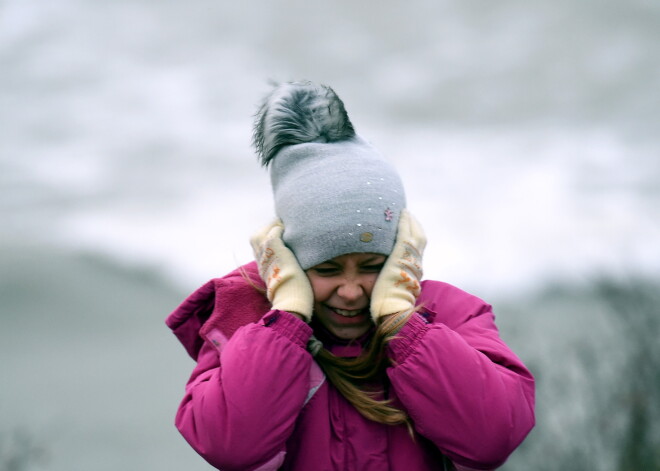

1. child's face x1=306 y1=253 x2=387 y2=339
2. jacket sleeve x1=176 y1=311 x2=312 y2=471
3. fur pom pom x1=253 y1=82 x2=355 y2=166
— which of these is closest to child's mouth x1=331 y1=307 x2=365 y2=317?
child's face x1=306 y1=253 x2=387 y2=339

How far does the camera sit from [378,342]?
177cm

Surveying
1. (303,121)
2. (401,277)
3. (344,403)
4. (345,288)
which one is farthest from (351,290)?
(303,121)

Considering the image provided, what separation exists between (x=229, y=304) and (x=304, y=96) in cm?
62

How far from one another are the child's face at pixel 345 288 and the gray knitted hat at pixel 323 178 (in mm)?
36

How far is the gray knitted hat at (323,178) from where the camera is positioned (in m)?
1.83

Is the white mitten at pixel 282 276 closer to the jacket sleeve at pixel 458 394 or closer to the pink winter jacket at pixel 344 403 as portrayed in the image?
the pink winter jacket at pixel 344 403

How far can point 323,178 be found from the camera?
1864mm

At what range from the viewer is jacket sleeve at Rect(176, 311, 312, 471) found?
1.59m

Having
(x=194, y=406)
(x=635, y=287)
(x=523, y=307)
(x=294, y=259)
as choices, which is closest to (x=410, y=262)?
(x=294, y=259)

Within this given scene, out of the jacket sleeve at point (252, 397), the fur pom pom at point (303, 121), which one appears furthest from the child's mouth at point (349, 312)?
the fur pom pom at point (303, 121)

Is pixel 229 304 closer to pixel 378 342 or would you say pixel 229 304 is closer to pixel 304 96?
pixel 378 342

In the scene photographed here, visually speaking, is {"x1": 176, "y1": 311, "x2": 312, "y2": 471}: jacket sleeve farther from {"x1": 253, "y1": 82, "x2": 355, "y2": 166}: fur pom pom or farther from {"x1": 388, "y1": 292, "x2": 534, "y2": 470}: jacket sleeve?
{"x1": 253, "y1": 82, "x2": 355, "y2": 166}: fur pom pom

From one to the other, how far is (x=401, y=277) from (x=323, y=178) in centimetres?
33

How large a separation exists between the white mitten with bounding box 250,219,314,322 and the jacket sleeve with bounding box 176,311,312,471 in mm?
49
